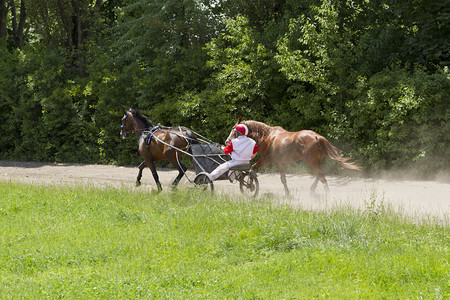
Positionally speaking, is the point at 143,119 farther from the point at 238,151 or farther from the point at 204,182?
the point at 238,151

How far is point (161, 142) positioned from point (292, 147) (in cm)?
344

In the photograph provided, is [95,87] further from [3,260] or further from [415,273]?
[415,273]

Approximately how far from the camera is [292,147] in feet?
37.9

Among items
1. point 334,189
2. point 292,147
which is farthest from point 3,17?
point 334,189

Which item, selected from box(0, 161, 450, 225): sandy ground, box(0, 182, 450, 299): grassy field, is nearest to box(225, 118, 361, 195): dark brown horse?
box(0, 161, 450, 225): sandy ground

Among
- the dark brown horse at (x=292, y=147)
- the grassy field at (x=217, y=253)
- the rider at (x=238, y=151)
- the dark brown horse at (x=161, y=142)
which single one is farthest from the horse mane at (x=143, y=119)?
the grassy field at (x=217, y=253)

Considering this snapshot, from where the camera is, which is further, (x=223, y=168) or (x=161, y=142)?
(x=161, y=142)

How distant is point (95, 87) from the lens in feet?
74.2

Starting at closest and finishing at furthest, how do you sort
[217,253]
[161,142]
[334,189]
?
[217,253]
[161,142]
[334,189]

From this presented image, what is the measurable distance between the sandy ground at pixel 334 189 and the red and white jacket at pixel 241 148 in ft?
2.96

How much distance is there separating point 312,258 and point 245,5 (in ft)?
50.8

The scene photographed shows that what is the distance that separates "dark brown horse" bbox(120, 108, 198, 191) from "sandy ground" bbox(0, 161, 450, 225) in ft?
2.06

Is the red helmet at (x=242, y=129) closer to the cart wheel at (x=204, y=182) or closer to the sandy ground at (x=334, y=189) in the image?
the cart wheel at (x=204, y=182)

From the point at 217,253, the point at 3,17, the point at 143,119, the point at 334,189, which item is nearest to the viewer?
the point at 217,253
